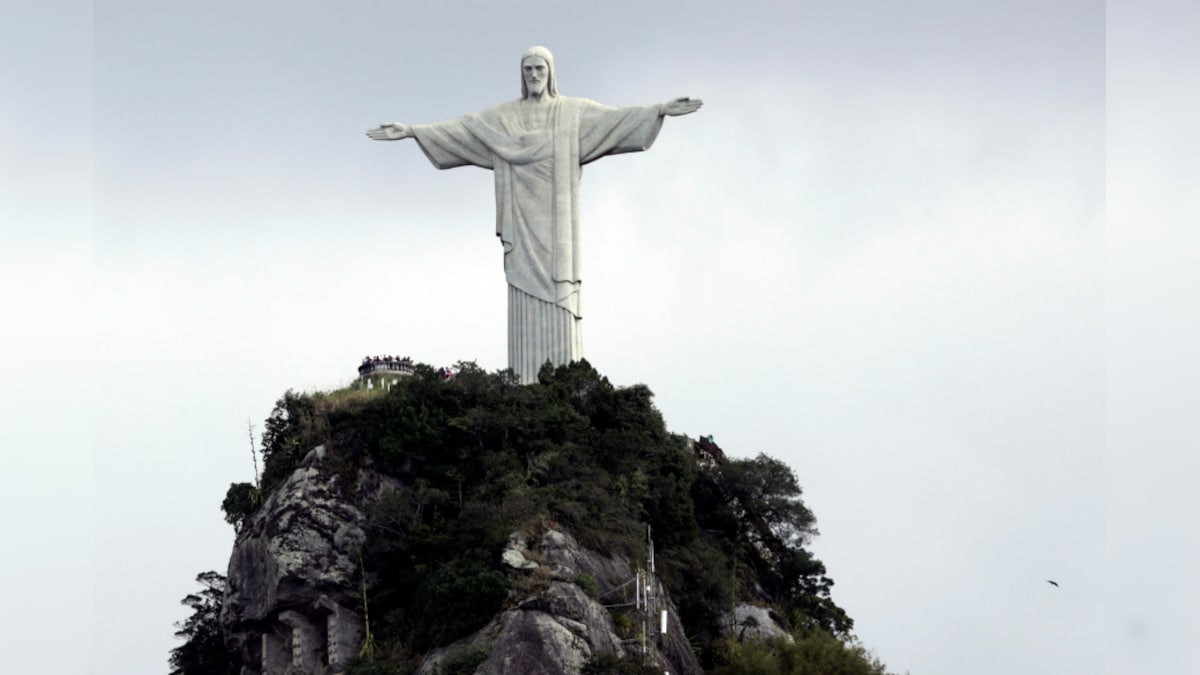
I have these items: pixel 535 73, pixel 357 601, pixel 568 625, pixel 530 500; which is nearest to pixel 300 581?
pixel 357 601

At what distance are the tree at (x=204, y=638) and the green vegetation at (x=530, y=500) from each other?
7.43 ft

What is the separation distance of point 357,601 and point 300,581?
114 cm

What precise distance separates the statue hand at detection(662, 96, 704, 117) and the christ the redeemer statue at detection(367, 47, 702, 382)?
0.02 metres

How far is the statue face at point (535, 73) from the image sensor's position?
53.5m

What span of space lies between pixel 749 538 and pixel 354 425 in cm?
903

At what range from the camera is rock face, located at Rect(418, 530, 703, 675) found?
43781 millimetres

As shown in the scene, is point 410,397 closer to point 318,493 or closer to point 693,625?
point 318,493

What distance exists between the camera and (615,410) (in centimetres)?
5122

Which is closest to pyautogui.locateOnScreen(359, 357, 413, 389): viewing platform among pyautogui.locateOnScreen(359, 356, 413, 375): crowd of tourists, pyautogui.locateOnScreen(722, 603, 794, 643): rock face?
pyautogui.locateOnScreen(359, 356, 413, 375): crowd of tourists

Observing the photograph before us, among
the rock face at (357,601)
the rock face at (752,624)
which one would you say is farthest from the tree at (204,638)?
the rock face at (752,624)

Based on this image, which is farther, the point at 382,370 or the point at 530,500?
the point at 382,370

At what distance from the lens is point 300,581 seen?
156ft

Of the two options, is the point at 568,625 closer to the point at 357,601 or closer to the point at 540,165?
the point at 357,601

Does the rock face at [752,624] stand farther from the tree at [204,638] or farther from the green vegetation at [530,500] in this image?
the tree at [204,638]
